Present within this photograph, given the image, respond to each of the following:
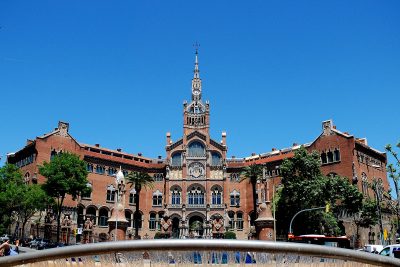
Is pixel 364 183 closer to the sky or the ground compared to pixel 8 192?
closer to the sky

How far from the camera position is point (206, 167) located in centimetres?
7200

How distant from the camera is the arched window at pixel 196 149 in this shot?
73125 millimetres

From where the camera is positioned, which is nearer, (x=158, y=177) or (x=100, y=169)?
(x=100, y=169)

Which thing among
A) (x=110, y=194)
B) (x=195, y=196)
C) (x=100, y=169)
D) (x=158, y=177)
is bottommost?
(x=195, y=196)

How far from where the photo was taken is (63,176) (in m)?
50.4

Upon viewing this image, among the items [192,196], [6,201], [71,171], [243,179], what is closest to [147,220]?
[192,196]

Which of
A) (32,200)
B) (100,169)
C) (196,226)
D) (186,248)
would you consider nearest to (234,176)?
(196,226)

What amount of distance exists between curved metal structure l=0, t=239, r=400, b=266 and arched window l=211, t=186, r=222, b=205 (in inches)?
2563

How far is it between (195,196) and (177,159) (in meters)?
7.38

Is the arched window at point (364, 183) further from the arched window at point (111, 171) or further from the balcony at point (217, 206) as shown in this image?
the arched window at point (111, 171)

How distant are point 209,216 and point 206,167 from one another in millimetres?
8508

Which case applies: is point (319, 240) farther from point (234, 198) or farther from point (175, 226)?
point (175, 226)

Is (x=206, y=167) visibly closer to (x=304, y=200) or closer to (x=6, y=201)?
(x=304, y=200)

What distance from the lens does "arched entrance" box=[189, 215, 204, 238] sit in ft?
221
